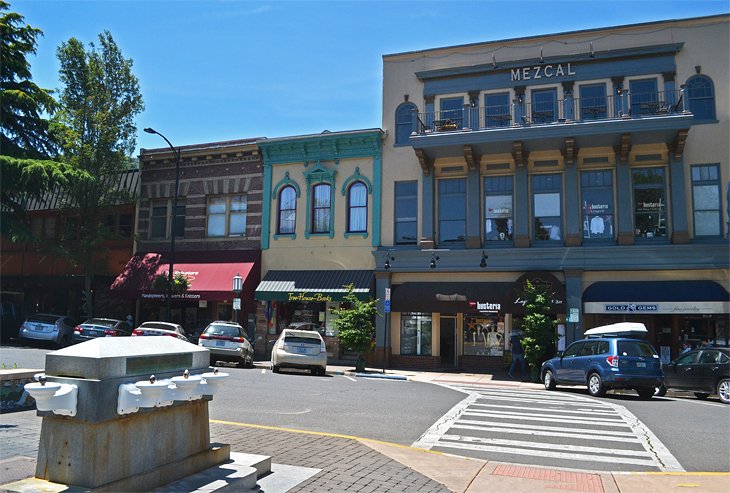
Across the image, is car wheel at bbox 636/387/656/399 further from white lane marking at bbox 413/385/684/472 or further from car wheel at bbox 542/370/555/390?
car wheel at bbox 542/370/555/390

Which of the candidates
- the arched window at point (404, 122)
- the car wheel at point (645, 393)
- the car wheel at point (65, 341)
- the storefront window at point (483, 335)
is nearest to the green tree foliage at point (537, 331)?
the storefront window at point (483, 335)

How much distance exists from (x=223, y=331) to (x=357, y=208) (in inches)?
338

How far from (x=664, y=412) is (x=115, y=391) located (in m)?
12.2

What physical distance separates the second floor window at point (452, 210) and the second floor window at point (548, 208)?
293 centimetres

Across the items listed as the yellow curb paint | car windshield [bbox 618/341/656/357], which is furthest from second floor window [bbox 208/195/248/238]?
the yellow curb paint

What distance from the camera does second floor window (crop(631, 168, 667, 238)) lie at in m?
23.0

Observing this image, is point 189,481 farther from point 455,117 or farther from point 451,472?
point 455,117

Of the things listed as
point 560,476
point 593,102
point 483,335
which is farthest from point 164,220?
point 560,476

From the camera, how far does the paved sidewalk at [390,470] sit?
247 inches

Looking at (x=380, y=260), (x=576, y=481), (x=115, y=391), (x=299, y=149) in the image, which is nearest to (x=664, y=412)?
(x=576, y=481)

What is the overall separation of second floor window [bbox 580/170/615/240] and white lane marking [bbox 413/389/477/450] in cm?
1207

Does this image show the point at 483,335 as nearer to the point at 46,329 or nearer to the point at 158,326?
the point at 158,326

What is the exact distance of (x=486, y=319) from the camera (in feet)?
80.6

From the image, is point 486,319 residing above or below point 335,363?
above
